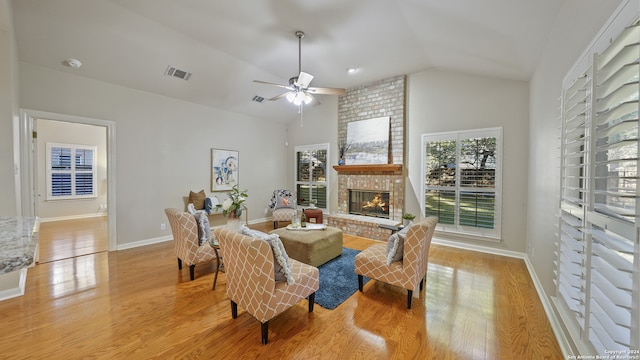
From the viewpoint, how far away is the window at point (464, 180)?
163 inches

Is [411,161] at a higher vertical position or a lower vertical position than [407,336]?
higher

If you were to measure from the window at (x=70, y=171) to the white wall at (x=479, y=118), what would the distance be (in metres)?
9.05

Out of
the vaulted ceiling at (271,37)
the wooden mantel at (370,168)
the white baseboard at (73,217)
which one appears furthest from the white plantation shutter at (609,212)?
the white baseboard at (73,217)

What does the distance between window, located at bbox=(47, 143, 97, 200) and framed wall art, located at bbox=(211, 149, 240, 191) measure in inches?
180

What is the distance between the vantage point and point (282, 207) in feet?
20.3

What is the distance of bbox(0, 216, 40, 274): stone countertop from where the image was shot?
0.77 meters

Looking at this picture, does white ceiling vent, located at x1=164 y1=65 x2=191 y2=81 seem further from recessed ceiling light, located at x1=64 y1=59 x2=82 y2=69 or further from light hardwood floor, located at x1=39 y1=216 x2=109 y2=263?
light hardwood floor, located at x1=39 y1=216 x2=109 y2=263

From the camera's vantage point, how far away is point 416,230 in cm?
243

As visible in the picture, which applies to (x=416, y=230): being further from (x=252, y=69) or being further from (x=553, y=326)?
(x=252, y=69)

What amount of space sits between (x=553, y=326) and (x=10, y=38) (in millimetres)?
6332

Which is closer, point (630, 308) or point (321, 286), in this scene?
point (630, 308)

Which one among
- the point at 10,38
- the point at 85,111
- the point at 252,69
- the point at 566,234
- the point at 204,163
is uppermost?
the point at 252,69

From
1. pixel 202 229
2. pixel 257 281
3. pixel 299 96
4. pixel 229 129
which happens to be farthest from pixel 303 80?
pixel 229 129

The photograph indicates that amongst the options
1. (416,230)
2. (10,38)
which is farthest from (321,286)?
(10,38)
